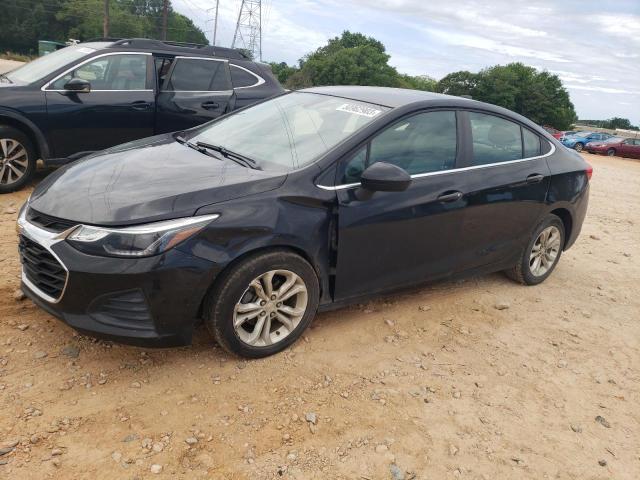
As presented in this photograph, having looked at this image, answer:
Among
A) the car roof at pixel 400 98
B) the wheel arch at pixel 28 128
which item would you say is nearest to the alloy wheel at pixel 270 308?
the car roof at pixel 400 98

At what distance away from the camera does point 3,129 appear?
5562 millimetres

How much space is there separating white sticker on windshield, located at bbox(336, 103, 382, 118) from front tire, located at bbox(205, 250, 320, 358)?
3.80 feet

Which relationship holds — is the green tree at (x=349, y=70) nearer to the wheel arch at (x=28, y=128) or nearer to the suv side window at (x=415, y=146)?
the wheel arch at (x=28, y=128)

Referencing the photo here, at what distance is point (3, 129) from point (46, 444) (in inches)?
167

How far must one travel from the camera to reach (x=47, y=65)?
620 cm

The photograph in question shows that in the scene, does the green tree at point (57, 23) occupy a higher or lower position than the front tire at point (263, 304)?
higher

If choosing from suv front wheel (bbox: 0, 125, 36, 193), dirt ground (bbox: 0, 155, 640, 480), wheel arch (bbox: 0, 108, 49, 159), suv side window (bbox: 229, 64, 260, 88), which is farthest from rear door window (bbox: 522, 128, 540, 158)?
suv front wheel (bbox: 0, 125, 36, 193)

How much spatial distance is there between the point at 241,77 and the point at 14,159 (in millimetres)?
3000

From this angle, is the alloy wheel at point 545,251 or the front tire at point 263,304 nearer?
the front tire at point 263,304

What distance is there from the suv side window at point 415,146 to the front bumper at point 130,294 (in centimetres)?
115

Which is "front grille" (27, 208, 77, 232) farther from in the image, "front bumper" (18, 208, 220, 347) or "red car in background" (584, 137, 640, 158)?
"red car in background" (584, 137, 640, 158)

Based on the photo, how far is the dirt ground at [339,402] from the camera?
2521 mm

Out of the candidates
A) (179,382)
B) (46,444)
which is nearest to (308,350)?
(179,382)

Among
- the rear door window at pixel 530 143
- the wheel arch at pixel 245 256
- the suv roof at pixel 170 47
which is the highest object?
the suv roof at pixel 170 47
